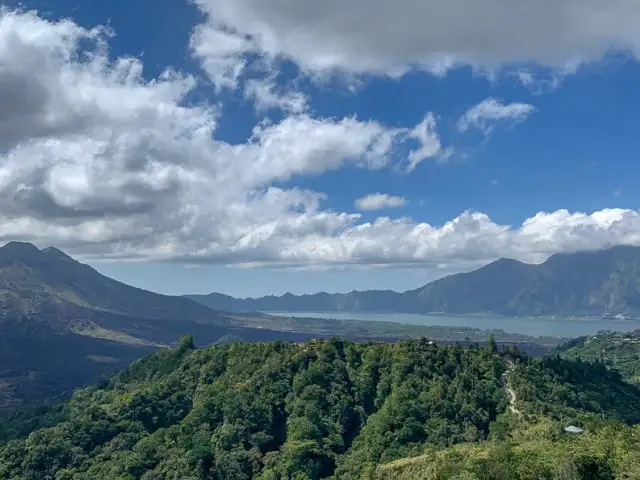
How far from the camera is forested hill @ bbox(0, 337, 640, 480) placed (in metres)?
74.3

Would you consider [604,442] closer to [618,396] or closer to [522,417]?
[522,417]

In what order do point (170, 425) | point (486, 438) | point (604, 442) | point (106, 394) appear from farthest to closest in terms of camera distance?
point (106, 394)
point (170, 425)
point (486, 438)
point (604, 442)

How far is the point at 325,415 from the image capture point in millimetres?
85500

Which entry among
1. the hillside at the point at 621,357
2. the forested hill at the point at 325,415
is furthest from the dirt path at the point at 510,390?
the hillside at the point at 621,357

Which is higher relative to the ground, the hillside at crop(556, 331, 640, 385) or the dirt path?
the dirt path

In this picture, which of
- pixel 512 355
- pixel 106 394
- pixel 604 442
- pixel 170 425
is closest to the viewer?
pixel 604 442

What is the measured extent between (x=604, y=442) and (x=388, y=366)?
139ft

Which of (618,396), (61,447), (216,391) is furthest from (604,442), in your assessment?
(61,447)

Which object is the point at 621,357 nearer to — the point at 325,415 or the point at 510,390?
the point at 510,390

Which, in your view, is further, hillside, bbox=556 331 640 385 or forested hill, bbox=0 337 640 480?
hillside, bbox=556 331 640 385

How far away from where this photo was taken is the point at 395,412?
80062 millimetres

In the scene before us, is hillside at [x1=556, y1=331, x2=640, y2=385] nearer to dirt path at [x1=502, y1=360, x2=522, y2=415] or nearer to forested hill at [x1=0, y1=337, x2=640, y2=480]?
forested hill at [x1=0, y1=337, x2=640, y2=480]

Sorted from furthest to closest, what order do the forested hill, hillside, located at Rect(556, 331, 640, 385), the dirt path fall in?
hillside, located at Rect(556, 331, 640, 385)
the dirt path
the forested hill

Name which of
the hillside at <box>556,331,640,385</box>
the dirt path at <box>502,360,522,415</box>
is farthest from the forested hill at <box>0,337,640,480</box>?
the hillside at <box>556,331,640,385</box>
